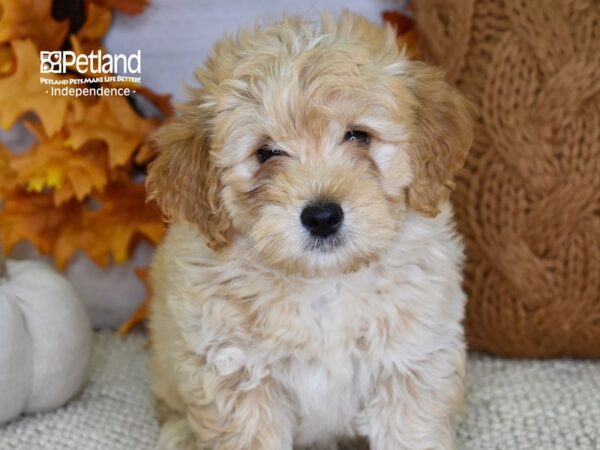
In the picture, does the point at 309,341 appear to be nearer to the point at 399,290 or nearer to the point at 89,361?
the point at 399,290

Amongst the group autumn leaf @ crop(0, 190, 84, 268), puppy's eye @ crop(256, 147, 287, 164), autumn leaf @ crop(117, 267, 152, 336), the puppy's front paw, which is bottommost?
autumn leaf @ crop(117, 267, 152, 336)

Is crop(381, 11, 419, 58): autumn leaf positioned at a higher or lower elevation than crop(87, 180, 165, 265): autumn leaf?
higher

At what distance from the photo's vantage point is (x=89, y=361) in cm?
288

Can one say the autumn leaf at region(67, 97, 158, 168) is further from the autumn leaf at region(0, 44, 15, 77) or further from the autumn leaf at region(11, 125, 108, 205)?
the autumn leaf at region(0, 44, 15, 77)

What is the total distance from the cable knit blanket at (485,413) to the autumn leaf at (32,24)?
115cm

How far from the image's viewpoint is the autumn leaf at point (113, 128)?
3066 mm

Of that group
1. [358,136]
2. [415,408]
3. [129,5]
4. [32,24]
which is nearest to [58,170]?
[32,24]

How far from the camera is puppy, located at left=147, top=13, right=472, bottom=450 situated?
79.7 inches

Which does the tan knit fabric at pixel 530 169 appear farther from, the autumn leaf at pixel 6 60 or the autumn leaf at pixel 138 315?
the autumn leaf at pixel 6 60

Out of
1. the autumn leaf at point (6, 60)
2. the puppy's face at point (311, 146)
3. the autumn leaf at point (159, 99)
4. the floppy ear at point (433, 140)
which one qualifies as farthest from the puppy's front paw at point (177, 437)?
the autumn leaf at point (6, 60)

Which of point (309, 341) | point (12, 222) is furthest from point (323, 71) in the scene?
point (12, 222)

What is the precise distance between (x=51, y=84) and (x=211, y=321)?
1.31m

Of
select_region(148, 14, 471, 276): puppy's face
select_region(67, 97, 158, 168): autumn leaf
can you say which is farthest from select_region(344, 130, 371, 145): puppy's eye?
select_region(67, 97, 158, 168): autumn leaf

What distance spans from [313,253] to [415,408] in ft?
1.70
